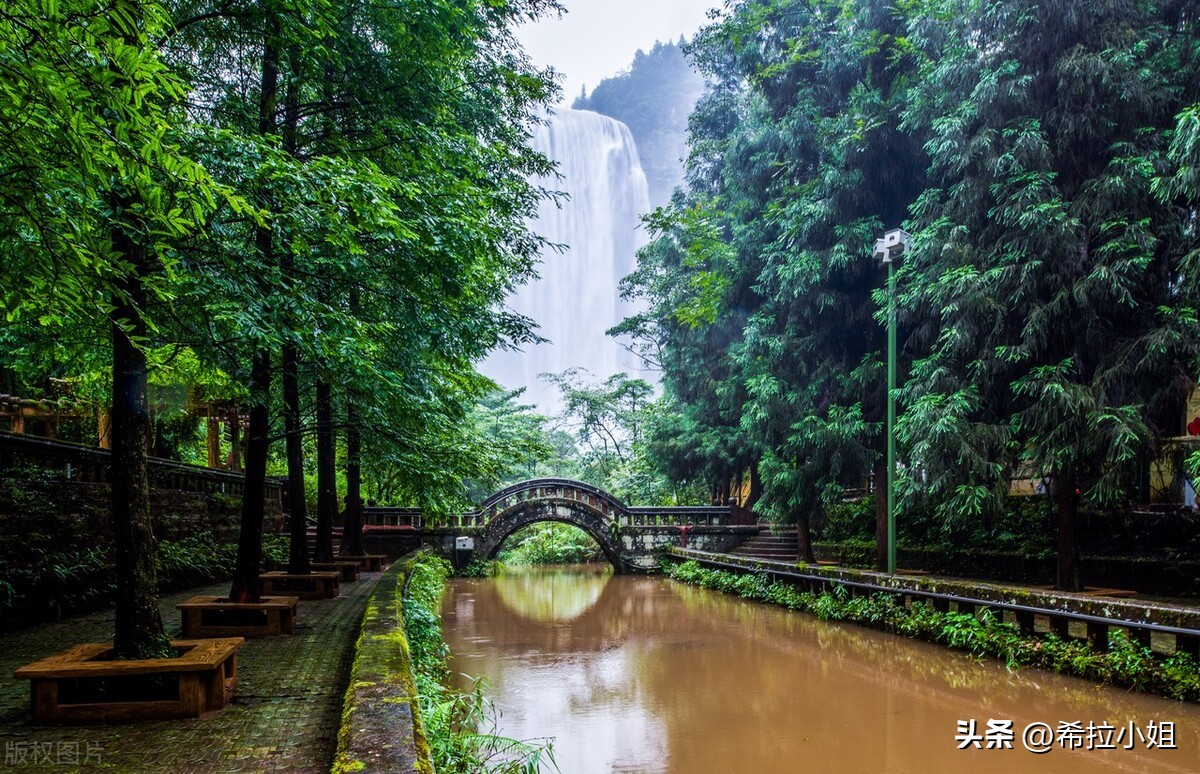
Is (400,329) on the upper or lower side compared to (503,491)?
upper

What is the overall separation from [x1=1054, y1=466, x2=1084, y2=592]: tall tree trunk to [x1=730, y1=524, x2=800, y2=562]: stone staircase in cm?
905

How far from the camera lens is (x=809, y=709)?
6.81m

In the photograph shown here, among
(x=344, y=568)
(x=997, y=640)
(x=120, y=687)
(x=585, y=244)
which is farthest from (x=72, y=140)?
(x=585, y=244)

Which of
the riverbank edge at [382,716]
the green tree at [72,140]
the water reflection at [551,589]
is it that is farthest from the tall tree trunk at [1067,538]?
the green tree at [72,140]

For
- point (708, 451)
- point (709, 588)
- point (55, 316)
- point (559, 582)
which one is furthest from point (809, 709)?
point (559, 582)

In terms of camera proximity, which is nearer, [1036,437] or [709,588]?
[1036,437]

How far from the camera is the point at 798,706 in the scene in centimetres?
692

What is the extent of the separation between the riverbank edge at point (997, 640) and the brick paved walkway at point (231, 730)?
7.07 metres

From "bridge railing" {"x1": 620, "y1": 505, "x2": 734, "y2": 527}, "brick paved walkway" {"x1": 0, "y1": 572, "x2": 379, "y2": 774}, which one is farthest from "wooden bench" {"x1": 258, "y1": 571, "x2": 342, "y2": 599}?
"bridge railing" {"x1": 620, "y1": 505, "x2": 734, "y2": 527}

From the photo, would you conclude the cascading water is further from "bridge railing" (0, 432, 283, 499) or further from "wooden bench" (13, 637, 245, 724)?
"wooden bench" (13, 637, 245, 724)

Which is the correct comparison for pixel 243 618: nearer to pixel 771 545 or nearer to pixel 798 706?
pixel 798 706

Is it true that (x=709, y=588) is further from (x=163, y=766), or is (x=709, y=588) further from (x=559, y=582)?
(x=163, y=766)

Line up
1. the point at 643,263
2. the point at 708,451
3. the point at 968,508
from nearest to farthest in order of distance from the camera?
the point at 968,508
the point at 708,451
the point at 643,263

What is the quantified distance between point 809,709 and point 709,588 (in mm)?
11353
